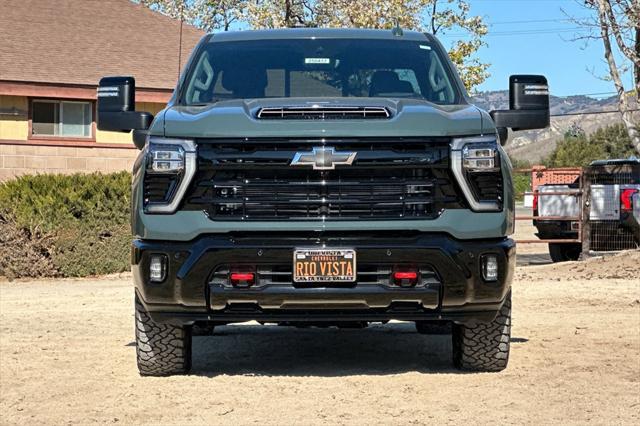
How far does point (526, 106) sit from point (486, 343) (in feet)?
5.26

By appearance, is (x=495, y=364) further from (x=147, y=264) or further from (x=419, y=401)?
(x=147, y=264)

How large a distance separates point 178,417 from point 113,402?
2.21 feet

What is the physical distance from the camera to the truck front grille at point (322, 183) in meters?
6.69

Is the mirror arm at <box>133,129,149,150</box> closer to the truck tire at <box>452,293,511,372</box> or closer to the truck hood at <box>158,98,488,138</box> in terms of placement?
the truck hood at <box>158,98,488,138</box>

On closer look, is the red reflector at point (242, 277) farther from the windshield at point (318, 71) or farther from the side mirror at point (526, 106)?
the side mirror at point (526, 106)

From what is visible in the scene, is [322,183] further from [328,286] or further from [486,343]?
[486,343]

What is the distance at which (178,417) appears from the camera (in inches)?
245

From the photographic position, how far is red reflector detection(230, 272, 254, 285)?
668cm

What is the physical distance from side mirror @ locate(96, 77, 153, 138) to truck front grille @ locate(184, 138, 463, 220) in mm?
1115

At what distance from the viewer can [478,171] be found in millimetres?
6730

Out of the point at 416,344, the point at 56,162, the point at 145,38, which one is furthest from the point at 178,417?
the point at 145,38

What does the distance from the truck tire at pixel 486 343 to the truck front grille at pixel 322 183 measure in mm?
994

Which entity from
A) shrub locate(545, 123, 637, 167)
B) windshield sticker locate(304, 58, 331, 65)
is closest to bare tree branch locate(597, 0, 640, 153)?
windshield sticker locate(304, 58, 331, 65)

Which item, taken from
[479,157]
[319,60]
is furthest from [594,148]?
[479,157]
